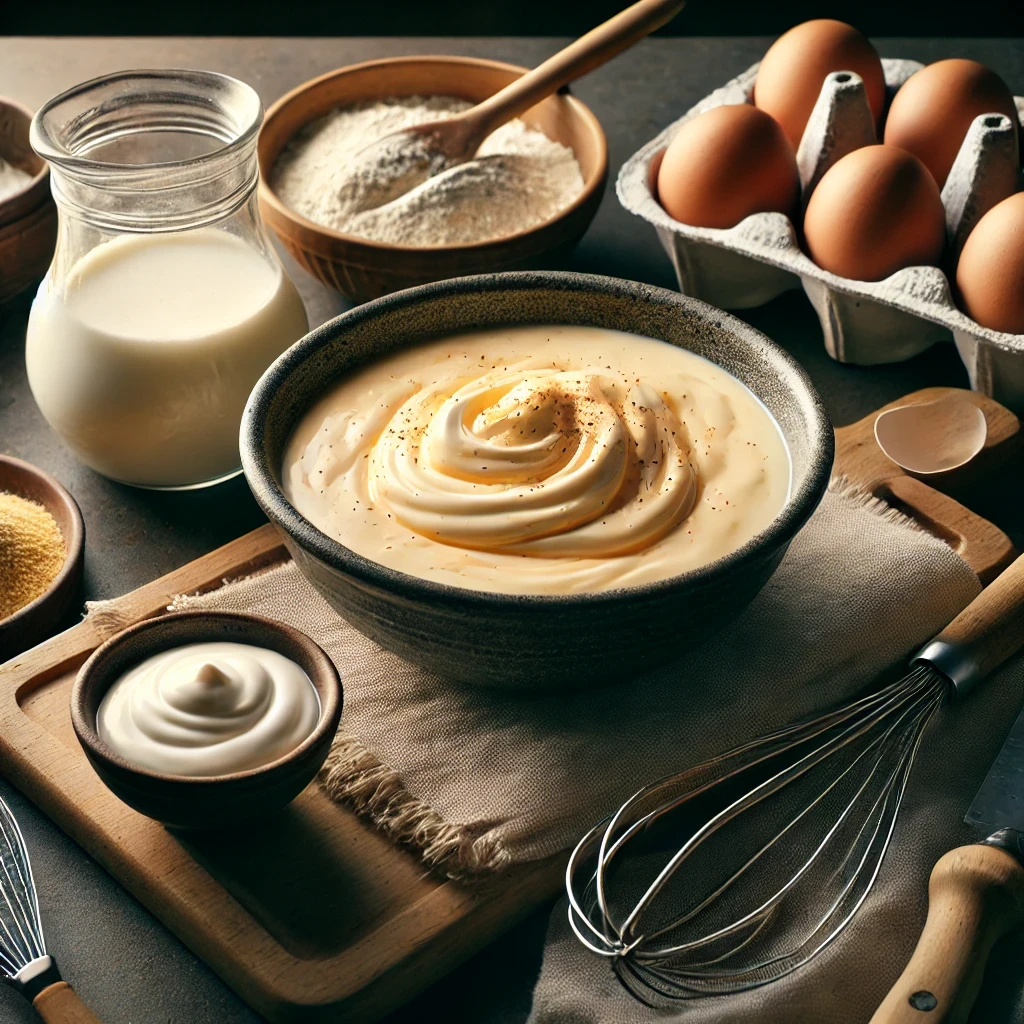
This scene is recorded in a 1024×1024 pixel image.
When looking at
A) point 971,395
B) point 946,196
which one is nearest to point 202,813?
point 971,395

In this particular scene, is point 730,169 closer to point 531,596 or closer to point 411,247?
point 411,247

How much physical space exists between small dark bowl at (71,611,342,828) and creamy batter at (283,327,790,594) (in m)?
0.09

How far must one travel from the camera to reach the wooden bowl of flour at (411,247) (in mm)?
1326

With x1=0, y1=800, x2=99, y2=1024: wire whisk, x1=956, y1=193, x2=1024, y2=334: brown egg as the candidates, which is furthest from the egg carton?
x1=0, y1=800, x2=99, y2=1024: wire whisk

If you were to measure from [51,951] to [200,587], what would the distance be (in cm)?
34

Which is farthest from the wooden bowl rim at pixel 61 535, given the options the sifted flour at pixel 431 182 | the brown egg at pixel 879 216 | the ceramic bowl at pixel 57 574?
the brown egg at pixel 879 216

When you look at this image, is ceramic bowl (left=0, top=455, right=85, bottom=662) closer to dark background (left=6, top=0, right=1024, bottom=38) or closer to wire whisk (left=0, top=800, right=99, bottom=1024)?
wire whisk (left=0, top=800, right=99, bottom=1024)

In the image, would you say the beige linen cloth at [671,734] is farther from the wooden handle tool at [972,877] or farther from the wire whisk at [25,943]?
the wire whisk at [25,943]

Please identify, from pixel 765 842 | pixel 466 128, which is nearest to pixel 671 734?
pixel 765 842

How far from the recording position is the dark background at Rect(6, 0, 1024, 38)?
2.40 metres

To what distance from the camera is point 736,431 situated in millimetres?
1022

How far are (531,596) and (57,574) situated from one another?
480 mm

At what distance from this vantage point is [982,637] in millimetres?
1000

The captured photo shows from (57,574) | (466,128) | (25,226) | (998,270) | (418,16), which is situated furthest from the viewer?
(418,16)
